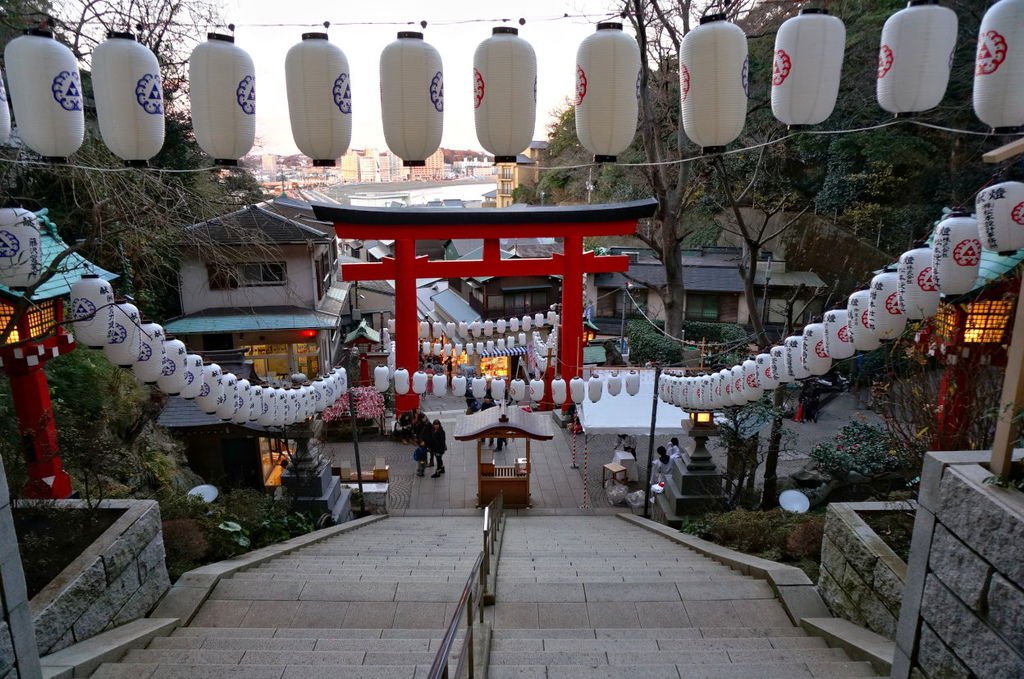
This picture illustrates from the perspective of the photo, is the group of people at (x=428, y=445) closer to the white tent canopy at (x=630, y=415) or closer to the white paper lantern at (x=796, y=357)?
the white tent canopy at (x=630, y=415)

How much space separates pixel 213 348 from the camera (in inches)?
768

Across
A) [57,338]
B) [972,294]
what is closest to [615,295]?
[972,294]

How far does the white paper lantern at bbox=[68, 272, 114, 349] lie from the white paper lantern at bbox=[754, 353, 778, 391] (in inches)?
349

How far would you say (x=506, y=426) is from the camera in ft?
42.6

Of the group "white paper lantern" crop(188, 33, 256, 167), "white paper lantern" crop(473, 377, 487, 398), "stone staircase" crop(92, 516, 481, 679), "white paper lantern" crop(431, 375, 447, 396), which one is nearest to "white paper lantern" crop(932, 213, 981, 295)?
"stone staircase" crop(92, 516, 481, 679)

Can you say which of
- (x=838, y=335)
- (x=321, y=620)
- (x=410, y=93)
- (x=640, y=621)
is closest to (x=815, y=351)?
(x=838, y=335)

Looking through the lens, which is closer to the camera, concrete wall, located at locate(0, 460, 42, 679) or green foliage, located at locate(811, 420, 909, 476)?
concrete wall, located at locate(0, 460, 42, 679)

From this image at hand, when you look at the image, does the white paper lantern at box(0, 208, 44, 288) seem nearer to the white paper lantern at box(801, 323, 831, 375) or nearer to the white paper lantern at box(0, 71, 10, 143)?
the white paper lantern at box(0, 71, 10, 143)

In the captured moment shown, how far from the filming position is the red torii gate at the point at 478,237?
11.5 m

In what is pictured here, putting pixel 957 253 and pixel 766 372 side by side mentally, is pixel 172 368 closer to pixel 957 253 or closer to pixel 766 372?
pixel 766 372

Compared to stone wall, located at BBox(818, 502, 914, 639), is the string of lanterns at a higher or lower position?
higher

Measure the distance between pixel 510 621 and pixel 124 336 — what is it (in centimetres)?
571

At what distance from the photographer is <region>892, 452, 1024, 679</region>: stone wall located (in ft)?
9.91

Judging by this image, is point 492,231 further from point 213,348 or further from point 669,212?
point 213,348
